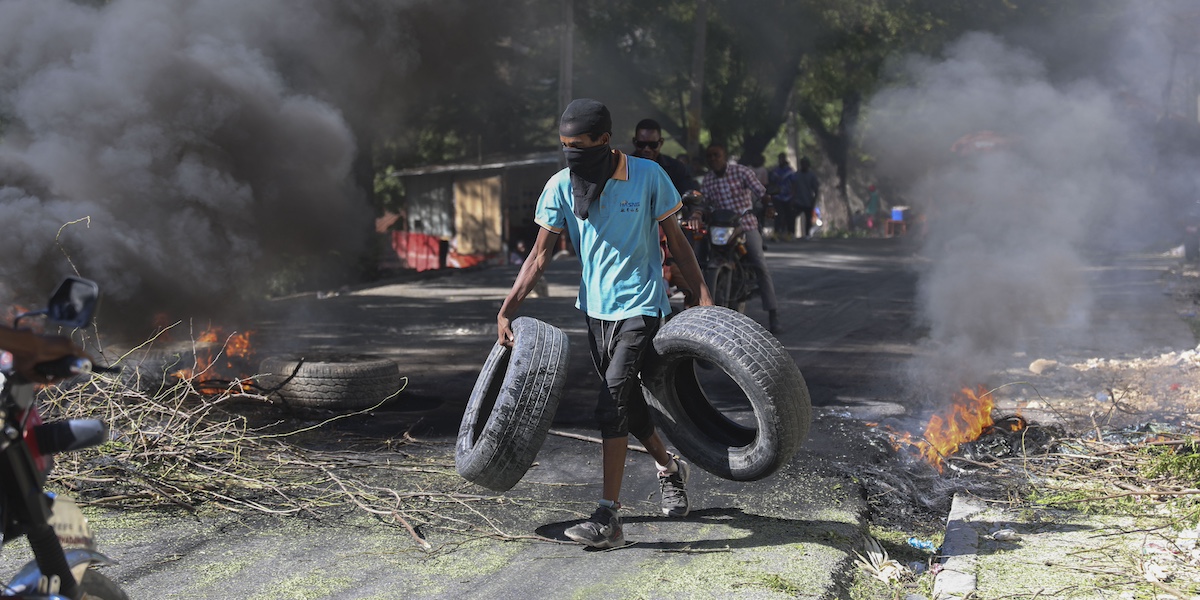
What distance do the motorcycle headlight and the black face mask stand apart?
15.4ft

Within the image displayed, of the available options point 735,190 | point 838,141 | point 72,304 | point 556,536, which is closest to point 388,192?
point 838,141

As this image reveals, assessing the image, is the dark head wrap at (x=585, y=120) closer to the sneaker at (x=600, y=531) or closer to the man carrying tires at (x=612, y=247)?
the man carrying tires at (x=612, y=247)

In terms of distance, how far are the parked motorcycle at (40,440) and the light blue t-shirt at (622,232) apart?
225 centimetres

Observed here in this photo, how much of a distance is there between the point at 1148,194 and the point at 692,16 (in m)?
10.6

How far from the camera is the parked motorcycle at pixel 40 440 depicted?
7.25ft

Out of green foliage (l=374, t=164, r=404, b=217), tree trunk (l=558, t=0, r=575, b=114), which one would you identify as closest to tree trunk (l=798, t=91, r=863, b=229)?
A: green foliage (l=374, t=164, r=404, b=217)

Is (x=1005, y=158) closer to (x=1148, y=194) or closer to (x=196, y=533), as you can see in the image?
(x=1148, y=194)

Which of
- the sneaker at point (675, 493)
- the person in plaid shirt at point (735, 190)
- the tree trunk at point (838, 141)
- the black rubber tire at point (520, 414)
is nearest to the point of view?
the black rubber tire at point (520, 414)

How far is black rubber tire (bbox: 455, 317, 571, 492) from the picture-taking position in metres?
4.26

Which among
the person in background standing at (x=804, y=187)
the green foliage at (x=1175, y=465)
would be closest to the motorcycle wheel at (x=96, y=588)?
the green foliage at (x=1175, y=465)

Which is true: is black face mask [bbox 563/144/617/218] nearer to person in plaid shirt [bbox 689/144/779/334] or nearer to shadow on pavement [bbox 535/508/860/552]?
shadow on pavement [bbox 535/508/860/552]

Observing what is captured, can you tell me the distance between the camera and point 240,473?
5020mm

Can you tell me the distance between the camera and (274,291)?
15219mm

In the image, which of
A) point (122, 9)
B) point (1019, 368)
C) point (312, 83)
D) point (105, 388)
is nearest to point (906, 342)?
point (1019, 368)
